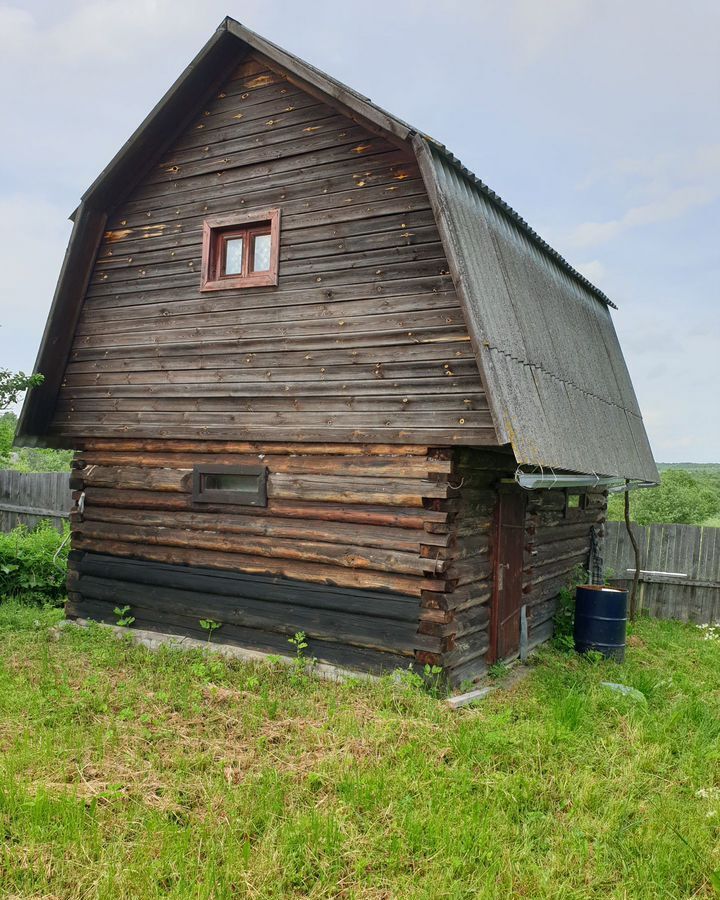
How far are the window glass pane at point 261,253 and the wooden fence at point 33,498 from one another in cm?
1160

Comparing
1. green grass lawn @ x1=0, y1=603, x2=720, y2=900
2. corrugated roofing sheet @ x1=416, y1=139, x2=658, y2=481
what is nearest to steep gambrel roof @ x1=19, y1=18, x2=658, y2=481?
corrugated roofing sheet @ x1=416, y1=139, x2=658, y2=481

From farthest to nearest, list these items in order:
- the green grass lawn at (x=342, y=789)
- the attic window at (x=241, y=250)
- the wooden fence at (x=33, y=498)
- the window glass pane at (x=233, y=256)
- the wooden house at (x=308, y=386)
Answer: the wooden fence at (x=33, y=498), the window glass pane at (x=233, y=256), the attic window at (x=241, y=250), the wooden house at (x=308, y=386), the green grass lawn at (x=342, y=789)

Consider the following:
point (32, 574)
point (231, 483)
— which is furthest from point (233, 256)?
point (32, 574)

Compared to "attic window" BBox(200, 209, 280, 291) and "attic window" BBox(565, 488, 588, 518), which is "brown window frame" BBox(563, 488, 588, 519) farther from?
"attic window" BBox(200, 209, 280, 291)

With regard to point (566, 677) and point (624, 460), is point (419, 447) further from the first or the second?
point (624, 460)

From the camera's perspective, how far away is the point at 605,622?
10.2 m

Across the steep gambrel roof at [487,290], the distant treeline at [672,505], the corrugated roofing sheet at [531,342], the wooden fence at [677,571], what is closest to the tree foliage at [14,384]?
the steep gambrel roof at [487,290]

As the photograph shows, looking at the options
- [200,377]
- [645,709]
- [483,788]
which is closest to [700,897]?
[483,788]

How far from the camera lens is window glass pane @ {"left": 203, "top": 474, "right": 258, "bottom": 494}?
30.1 ft

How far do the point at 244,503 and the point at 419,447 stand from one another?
2495mm

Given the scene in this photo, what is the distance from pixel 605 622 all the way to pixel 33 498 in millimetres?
15558

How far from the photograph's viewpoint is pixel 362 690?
7.55m

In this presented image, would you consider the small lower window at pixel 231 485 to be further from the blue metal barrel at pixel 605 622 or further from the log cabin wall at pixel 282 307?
the blue metal barrel at pixel 605 622

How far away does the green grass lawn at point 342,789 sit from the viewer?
462 cm
